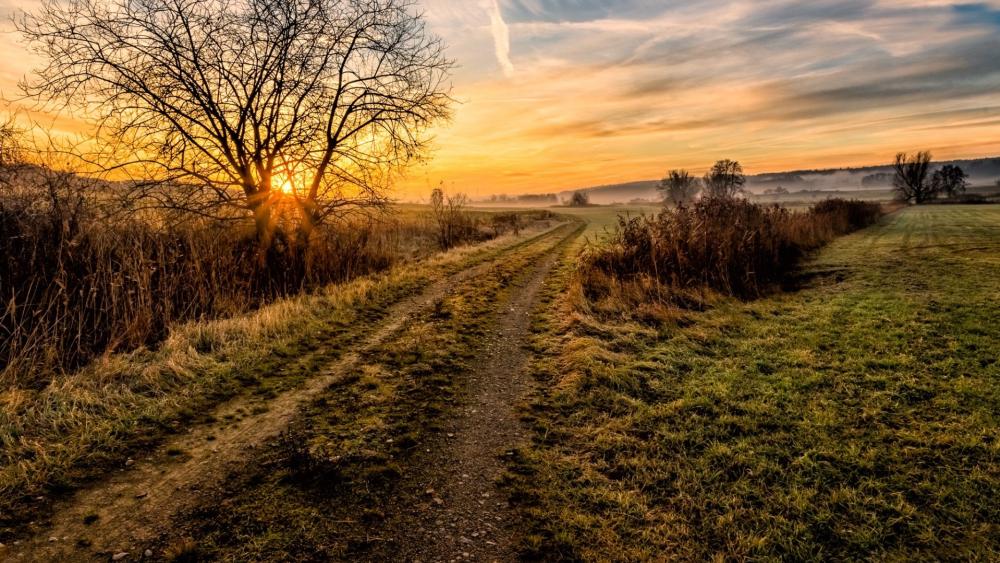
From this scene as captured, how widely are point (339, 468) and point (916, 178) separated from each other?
108074 mm

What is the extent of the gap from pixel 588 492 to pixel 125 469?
13.6 ft

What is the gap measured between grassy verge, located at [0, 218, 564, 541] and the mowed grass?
3.75 metres

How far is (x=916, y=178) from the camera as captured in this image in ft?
260

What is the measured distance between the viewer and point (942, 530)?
10.9 feet

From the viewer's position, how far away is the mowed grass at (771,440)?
3.34 metres

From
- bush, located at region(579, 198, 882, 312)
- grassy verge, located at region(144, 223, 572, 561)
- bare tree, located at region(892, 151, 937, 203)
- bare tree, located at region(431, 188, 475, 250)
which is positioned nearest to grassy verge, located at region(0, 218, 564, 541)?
grassy verge, located at region(144, 223, 572, 561)

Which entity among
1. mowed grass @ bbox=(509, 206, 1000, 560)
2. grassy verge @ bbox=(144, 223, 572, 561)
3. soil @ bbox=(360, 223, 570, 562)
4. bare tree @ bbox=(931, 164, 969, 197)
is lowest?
mowed grass @ bbox=(509, 206, 1000, 560)

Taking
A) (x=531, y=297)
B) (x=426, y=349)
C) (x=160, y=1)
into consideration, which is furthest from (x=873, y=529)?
(x=160, y=1)

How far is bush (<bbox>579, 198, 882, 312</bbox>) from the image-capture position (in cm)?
1089

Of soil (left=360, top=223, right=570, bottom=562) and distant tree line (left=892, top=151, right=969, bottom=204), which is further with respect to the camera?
distant tree line (left=892, top=151, right=969, bottom=204)

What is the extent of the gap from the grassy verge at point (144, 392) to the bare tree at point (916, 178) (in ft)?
342

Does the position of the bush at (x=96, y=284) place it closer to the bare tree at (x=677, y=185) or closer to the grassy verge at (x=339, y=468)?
the grassy verge at (x=339, y=468)

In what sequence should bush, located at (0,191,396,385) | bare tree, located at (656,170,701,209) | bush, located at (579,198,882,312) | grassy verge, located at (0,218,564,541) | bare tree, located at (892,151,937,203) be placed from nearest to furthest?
grassy verge, located at (0,218,564,541) → bush, located at (0,191,396,385) → bush, located at (579,198,882,312) → bare tree, located at (892,151,937,203) → bare tree, located at (656,170,701,209)

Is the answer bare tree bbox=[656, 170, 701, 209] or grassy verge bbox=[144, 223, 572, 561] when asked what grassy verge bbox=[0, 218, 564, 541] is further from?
bare tree bbox=[656, 170, 701, 209]
